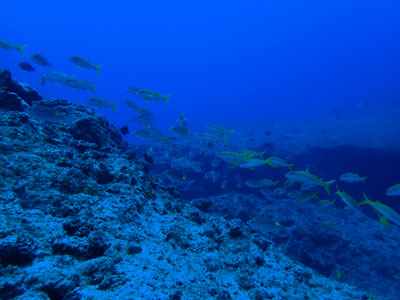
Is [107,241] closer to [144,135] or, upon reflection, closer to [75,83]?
[144,135]

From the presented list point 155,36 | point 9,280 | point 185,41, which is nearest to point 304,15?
point 185,41

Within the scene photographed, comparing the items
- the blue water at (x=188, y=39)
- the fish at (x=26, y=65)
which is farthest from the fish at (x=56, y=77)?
the blue water at (x=188, y=39)

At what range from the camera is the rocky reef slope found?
1820 mm

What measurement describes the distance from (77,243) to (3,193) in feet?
3.24

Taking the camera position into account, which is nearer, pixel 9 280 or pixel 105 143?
pixel 9 280

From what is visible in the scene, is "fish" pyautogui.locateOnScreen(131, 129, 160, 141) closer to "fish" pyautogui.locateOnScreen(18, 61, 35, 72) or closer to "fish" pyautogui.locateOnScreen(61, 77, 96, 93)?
"fish" pyautogui.locateOnScreen(61, 77, 96, 93)

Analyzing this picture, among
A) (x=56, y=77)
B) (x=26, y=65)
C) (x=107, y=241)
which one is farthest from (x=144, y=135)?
(x=107, y=241)

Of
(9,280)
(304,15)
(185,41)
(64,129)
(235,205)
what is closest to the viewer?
(9,280)

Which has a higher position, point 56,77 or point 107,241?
point 56,77

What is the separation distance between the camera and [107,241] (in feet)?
7.84

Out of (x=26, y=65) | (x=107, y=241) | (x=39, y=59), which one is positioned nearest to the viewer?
(x=107, y=241)

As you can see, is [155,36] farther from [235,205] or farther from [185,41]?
[235,205]

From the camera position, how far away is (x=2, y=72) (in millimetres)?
5965

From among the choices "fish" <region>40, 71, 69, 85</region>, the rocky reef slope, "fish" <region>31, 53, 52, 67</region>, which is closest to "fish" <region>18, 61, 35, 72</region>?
"fish" <region>31, 53, 52, 67</region>
